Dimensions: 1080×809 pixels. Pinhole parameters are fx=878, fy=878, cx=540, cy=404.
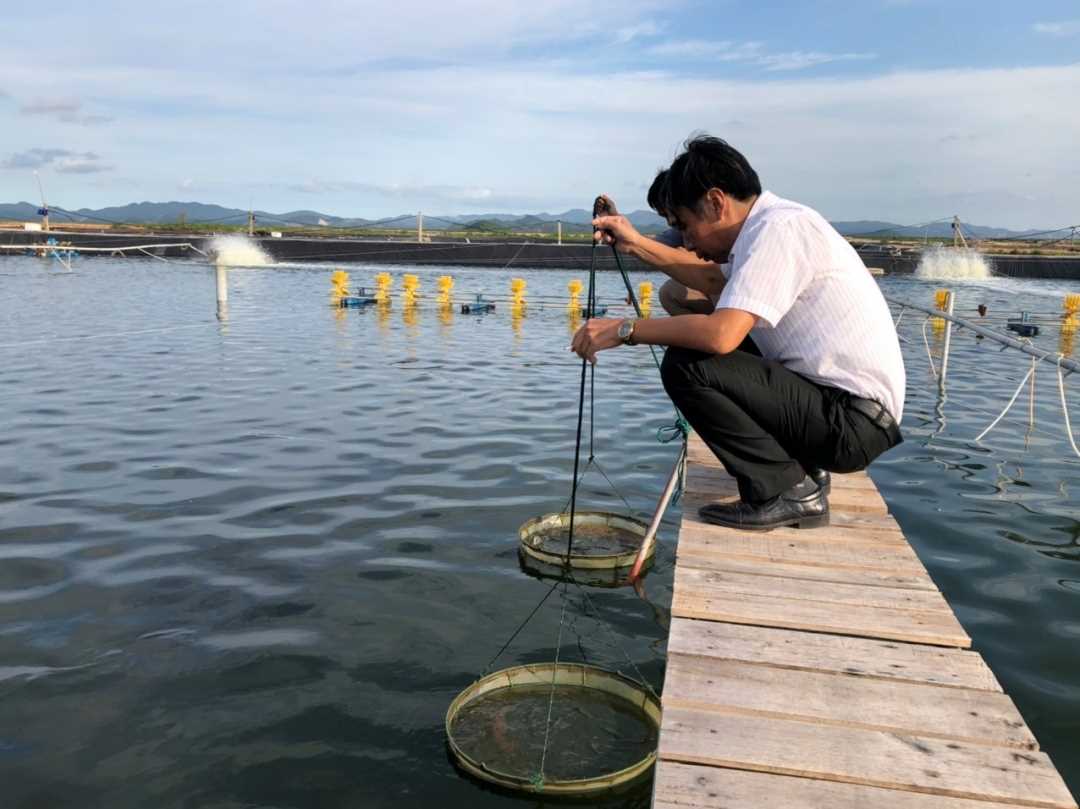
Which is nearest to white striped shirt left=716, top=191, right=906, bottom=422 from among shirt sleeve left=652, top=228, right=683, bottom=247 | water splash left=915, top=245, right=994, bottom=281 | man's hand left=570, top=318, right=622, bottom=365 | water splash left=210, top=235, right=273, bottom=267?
man's hand left=570, top=318, right=622, bottom=365

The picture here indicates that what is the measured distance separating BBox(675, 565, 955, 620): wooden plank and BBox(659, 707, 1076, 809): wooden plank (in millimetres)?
832

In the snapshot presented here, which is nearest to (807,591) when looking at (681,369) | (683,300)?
(681,369)

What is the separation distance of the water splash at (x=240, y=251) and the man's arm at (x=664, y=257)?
35697 millimetres

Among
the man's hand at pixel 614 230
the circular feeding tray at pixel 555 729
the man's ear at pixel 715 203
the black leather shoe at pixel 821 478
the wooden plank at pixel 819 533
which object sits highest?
the man's ear at pixel 715 203

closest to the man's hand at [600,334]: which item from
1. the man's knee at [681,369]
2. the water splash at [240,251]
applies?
the man's knee at [681,369]

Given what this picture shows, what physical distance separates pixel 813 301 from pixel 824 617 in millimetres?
1260

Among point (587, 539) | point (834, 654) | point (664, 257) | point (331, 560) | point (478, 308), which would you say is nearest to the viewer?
point (834, 654)

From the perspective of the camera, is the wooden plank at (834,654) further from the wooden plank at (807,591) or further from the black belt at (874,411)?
the black belt at (874,411)

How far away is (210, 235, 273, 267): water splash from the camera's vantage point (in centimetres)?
3950

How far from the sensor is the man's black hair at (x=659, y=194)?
379 cm

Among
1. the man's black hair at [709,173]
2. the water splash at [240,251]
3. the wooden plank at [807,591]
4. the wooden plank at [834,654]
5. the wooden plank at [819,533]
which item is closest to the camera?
the wooden plank at [834,654]

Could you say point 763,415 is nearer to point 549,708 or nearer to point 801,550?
point 801,550

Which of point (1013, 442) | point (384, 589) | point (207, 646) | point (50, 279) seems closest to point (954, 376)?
point (1013, 442)

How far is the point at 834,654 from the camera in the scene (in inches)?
112
